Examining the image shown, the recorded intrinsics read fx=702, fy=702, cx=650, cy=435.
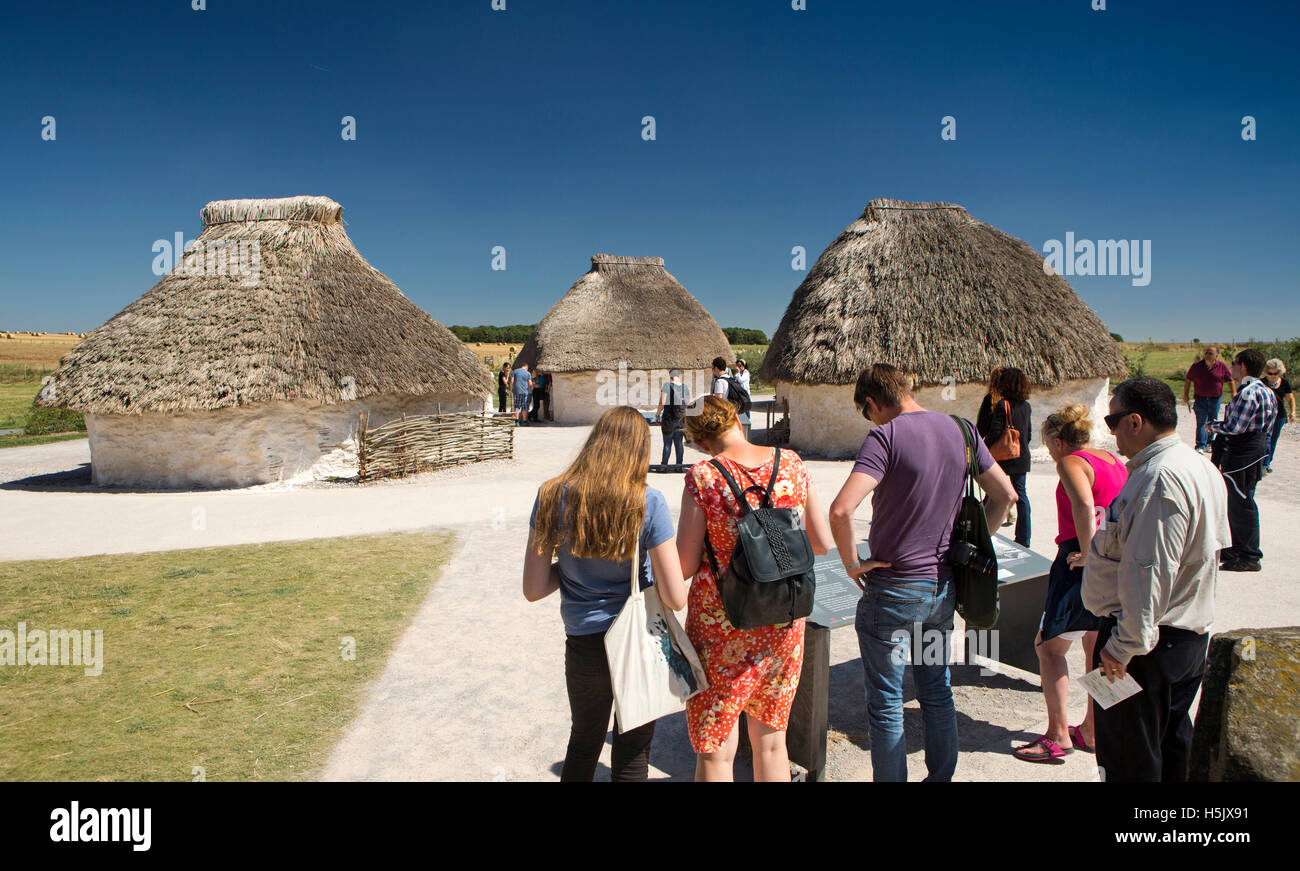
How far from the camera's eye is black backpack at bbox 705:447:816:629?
2.39m

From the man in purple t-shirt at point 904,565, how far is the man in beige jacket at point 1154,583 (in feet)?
1.75

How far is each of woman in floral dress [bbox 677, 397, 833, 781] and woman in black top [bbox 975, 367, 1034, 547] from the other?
409 centimetres

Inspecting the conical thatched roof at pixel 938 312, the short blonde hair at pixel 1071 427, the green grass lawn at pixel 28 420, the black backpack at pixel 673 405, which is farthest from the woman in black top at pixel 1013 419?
the green grass lawn at pixel 28 420

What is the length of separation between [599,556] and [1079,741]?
9.23ft

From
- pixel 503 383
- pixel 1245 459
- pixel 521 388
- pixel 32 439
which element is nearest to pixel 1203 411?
pixel 1245 459

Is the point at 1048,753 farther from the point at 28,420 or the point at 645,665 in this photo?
the point at 28,420

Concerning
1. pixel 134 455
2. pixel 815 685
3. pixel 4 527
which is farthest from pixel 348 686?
pixel 134 455

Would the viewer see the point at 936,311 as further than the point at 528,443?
No

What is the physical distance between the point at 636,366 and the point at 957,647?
1716 cm

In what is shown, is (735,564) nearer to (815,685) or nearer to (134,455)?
(815,685)

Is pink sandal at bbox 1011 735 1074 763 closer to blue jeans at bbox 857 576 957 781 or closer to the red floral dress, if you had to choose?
blue jeans at bbox 857 576 957 781

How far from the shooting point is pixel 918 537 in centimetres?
279

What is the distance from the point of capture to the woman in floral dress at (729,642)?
2.53m
